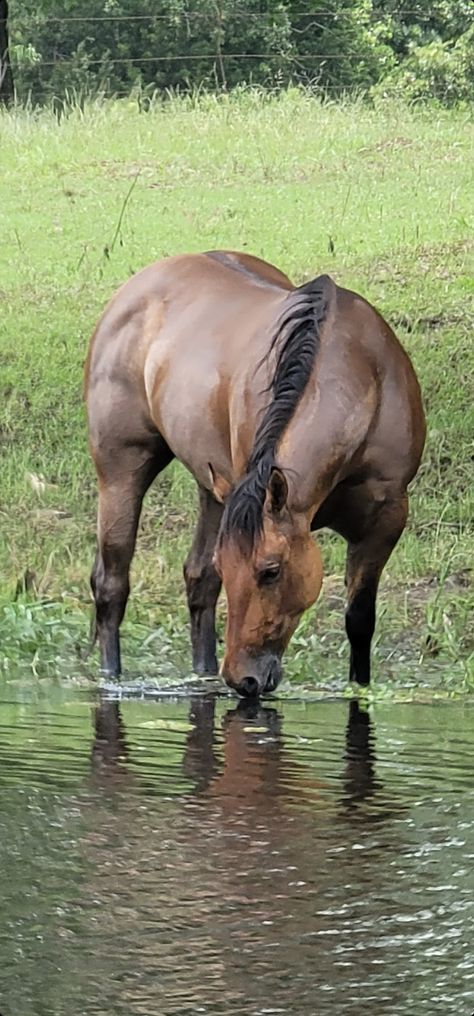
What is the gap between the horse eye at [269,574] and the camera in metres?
6.43

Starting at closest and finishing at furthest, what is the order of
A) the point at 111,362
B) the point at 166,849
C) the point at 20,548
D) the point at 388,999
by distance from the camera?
1. the point at 388,999
2. the point at 166,849
3. the point at 111,362
4. the point at 20,548

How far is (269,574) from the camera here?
644 cm

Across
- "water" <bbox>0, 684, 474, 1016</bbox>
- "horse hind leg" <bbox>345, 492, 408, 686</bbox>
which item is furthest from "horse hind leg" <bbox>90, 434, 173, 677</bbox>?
"water" <bbox>0, 684, 474, 1016</bbox>

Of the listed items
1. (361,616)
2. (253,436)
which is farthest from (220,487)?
(361,616)

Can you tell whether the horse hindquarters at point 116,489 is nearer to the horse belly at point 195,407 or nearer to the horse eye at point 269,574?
the horse belly at point 195,407

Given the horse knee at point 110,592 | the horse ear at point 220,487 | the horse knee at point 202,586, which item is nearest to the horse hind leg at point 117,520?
the horse knee at point 110,592

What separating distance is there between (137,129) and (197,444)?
10612 mm

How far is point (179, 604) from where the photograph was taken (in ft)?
30.7

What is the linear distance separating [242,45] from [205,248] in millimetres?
6880

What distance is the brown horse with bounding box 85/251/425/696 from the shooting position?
21.2 feet

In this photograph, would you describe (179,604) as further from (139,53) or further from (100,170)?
(139,53)

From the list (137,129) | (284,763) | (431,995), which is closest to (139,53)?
(137,129)

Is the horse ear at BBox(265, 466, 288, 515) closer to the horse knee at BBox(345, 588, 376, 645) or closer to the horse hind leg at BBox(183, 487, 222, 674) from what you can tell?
the horse knee at BBox(345, 588, 376, 645)

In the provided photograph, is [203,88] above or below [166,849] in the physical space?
above
